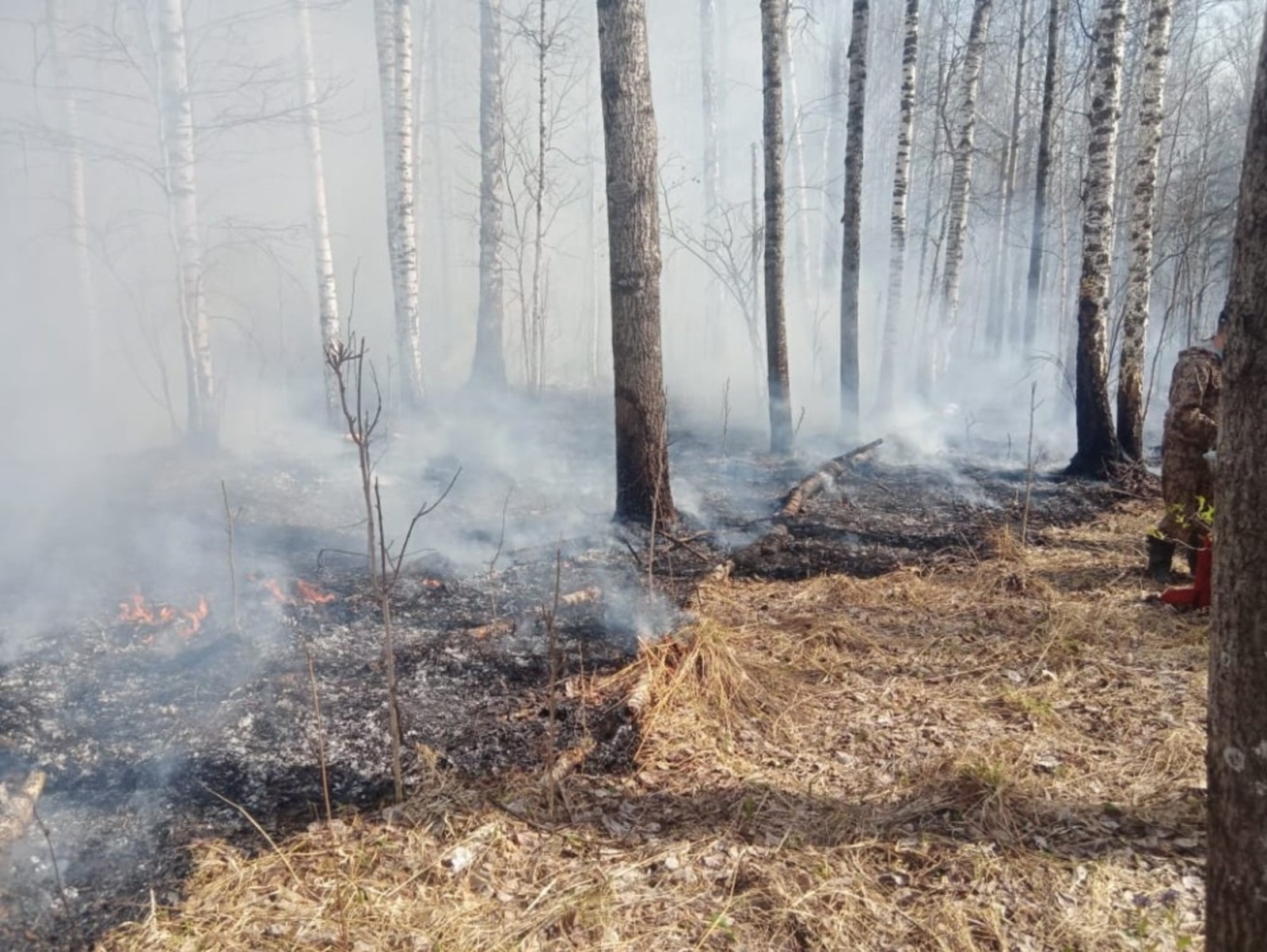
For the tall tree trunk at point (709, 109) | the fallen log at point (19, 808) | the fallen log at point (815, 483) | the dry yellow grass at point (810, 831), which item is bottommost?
the dry yellow grass at point (810, 831)

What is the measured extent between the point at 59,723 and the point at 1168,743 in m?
5.36

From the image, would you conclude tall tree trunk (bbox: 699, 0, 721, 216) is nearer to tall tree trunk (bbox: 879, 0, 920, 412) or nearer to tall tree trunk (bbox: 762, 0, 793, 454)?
tall tree trunk (bbox: 879, 0, 920, 412)

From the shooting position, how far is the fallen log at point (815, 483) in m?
8.02

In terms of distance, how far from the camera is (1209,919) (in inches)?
66.9

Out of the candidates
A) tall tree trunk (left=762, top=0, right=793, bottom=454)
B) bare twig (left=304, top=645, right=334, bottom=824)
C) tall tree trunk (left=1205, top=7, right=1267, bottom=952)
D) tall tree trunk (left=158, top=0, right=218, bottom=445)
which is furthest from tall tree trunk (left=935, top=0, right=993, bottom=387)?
tall tree trunk (left=1205, top=7, right=1267, bottom=952)

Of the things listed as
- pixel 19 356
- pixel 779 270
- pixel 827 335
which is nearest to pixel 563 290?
pixel 827 335

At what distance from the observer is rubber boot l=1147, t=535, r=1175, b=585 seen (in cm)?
577

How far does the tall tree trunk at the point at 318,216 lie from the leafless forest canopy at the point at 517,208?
191mm

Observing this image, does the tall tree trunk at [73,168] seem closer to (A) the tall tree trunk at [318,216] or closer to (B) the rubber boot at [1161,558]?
(A) the tall tree trunk at [318,216]

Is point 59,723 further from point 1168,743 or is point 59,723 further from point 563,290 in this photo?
point 563,290

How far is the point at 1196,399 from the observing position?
17.6 ft

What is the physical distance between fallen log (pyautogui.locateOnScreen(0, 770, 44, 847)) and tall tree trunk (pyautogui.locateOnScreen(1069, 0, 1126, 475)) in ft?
32.3

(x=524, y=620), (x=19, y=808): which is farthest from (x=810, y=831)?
(x=19, y=808)

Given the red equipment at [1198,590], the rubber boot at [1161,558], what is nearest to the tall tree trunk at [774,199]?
the rubber boot at [1161,558]
